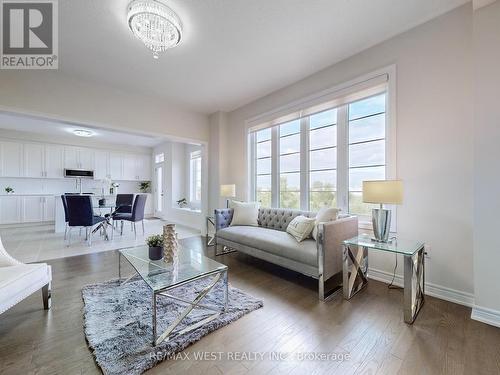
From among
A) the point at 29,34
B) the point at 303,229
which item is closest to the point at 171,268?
the point at 303,229

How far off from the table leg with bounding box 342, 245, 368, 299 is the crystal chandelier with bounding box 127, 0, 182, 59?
2.87m

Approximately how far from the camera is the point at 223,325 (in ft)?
5.69

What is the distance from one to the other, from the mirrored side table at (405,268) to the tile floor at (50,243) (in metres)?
3.71

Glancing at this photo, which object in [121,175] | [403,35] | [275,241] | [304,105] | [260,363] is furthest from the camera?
[121,175]

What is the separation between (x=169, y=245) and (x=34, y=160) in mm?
7089

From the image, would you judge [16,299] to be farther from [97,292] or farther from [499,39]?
[499,39]

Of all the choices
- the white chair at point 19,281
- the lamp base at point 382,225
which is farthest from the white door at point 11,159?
the lamp base at point 382,225

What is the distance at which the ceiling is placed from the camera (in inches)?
82.8

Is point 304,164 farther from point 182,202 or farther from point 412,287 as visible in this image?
point 182,202

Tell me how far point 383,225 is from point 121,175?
8.33 m

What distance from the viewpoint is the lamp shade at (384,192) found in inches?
80.3

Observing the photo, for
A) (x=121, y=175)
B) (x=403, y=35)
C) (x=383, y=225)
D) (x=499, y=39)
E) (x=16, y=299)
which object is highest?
(x=403, y=35)

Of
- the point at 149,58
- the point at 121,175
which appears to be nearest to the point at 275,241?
the point at 149,58

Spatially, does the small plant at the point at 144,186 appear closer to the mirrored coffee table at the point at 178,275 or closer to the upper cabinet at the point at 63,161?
the upper cabinet at the point at 63,161
